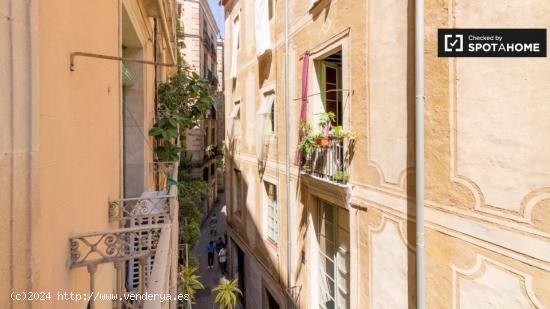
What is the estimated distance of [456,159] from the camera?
387 centimetres

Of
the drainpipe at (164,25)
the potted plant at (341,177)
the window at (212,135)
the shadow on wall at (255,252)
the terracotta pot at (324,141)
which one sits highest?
the drainpipe at (164,25)

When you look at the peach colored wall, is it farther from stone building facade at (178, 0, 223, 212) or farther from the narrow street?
→ stone building facade at (178, 0, 223, 212)

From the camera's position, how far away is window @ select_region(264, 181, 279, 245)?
10.2 m

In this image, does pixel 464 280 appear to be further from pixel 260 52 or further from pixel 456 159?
pixel 260 52

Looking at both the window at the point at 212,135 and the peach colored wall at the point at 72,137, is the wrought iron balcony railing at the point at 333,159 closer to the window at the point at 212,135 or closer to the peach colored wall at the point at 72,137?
the peach colored wall at the point at 72,137

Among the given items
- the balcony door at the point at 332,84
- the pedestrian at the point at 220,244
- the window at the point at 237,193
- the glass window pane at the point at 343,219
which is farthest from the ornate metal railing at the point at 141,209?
the pedestrian at the point at 220,244

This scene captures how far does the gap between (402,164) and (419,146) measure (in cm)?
58

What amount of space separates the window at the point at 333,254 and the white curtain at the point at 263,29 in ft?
17.5

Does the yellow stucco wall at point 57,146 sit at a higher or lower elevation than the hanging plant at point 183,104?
lower

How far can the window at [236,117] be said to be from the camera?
13.7 m

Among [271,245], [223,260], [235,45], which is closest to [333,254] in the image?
[271,245]

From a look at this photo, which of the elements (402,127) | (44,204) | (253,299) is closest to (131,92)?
(44,204)

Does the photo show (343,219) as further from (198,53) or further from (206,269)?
(198,53)

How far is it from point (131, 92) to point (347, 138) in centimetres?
458
